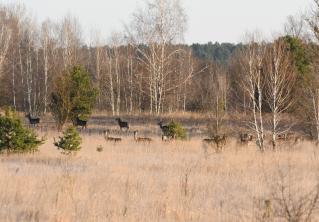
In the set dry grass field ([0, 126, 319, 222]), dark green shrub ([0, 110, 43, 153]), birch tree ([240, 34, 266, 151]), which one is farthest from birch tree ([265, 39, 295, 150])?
dark green shrub ([0, 110, 43, 153])

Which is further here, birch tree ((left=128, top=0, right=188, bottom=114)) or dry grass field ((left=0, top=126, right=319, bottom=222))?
birch tree ((left=128, top=0, right=188, bottom=114))

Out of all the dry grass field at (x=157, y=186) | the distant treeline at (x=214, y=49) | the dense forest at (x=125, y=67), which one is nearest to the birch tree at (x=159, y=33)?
the dense forest at (x=125, y=67)

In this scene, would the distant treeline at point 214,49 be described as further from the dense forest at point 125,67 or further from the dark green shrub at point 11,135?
the dark green shrub at point 11,135

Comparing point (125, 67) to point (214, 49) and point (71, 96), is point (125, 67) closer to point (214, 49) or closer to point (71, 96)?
point (71, 96)

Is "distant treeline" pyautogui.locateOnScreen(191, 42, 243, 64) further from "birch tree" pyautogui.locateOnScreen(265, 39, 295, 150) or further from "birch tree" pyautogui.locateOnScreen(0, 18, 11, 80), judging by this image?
"birch tree" pyautogui.locateOnScreen(265, 39, 295, 150)

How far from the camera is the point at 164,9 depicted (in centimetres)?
3756

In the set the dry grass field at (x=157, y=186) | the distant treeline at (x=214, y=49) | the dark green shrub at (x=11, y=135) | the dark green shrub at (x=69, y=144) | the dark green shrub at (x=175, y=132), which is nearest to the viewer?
the dry grass field at (x=157, y=186)

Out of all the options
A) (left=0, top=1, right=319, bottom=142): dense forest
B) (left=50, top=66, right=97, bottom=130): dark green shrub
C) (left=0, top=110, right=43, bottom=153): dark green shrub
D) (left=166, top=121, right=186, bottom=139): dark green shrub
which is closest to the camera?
(left=0, top=110, right=43, bottom=153): dark green shrub

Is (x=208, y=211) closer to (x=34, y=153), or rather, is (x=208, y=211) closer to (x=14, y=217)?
(x=14, y=217)

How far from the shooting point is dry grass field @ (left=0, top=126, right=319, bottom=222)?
Answer: 7.02 meters

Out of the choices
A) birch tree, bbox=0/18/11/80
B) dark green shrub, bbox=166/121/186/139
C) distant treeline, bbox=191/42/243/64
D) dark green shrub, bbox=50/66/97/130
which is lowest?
dark green shrub, bbox=166/121/186/139

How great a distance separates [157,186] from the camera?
971 cm

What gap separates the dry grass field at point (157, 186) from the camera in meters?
7.02

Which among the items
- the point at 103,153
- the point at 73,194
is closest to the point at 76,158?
the point at 103,153
